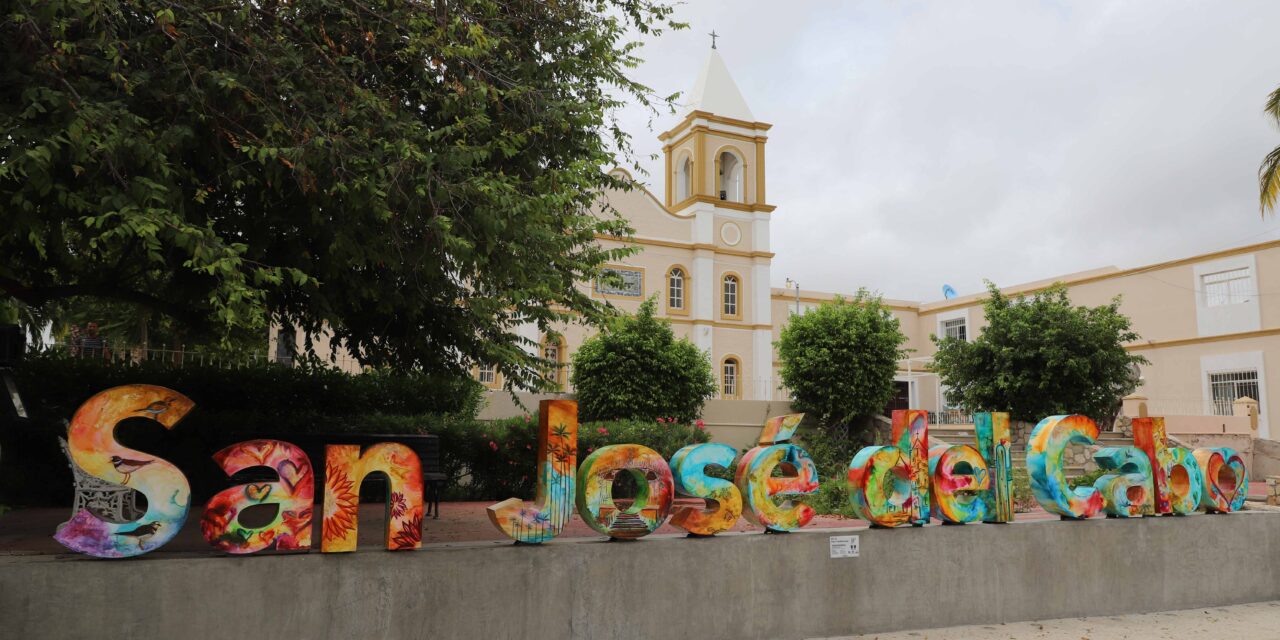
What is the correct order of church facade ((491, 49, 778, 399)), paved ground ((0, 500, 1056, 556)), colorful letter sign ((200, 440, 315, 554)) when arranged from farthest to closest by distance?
church facade ((491, 49, 778, 399))
paved ground ((0, 500, 1056, 556))
colorful letter sign ((200, 440, 315, 554))

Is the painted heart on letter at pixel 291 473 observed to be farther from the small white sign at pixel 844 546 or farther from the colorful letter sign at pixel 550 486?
the small white sign at pixel 844 546

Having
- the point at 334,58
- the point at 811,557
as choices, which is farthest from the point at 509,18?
the point at 811,557

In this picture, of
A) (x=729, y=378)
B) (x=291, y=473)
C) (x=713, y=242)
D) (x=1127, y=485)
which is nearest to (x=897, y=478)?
(x=1127, y=485)

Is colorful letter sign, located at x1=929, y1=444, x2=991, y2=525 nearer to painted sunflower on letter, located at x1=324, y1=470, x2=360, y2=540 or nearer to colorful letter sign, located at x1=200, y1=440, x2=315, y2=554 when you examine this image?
painted sunflower on letter, located at x1=324, y1=470, x2=360, y2=540

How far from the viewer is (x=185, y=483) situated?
5305 mm

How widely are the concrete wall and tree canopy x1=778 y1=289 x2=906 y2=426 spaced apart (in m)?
9.33

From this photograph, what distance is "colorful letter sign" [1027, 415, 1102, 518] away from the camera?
7.90 metres

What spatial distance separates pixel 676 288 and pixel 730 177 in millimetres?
5187

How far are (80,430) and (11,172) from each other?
1.55m

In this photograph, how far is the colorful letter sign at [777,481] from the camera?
22.2 ft

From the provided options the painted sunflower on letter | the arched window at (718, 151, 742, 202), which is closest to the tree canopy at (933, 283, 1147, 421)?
the arched window at (718, 151, 742, 202)

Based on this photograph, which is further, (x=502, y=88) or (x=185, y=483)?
(x=502, y=88)

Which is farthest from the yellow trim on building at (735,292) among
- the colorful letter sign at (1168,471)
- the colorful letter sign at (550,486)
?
the colorful letter sign at (550,486)

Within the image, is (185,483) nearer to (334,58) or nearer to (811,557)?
(334,58)
